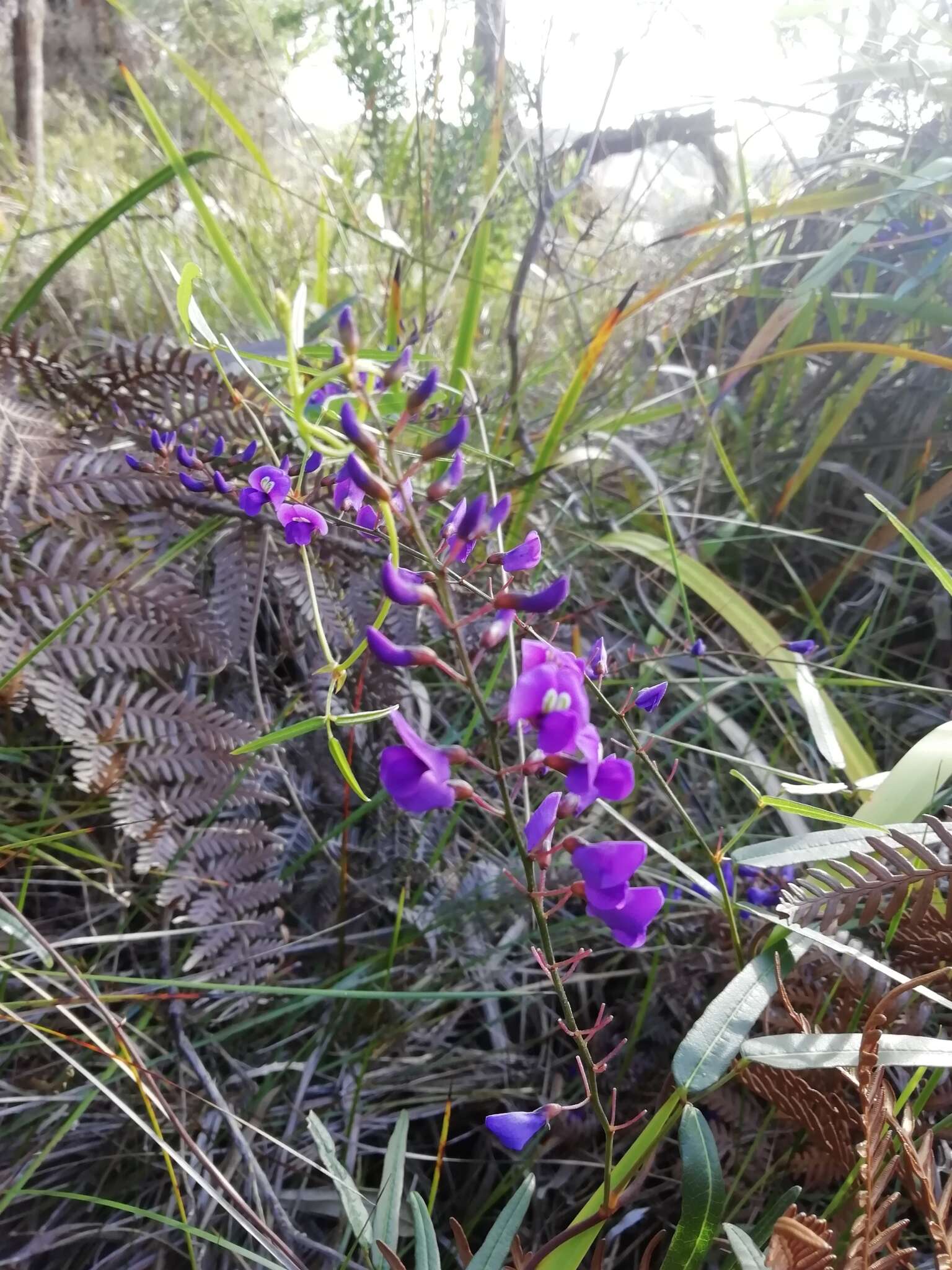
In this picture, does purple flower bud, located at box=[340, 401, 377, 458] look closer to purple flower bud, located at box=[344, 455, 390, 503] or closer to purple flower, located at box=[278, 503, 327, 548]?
purple flower bud, located at box=[344, 455, 390, 503]

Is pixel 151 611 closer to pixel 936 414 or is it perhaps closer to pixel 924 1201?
pixel 924 1201

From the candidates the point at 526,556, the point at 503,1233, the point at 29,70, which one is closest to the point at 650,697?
the point at 526,556

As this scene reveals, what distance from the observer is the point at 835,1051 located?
80 cm

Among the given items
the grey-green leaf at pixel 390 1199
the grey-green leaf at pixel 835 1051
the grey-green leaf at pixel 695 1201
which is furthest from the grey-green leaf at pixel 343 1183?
the grey-green leaf at pixel 835 1051

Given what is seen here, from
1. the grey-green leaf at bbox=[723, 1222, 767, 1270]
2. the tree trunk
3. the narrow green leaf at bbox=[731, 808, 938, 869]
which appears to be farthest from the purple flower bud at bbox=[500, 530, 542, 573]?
the tree trunk

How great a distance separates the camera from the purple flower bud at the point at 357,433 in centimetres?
63

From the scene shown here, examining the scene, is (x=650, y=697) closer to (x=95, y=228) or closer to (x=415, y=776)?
(x=415, y=776)

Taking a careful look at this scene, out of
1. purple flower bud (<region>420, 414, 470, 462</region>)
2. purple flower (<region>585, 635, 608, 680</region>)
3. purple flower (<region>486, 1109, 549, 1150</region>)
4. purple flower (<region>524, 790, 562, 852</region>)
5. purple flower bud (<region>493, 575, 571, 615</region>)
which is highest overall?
purple flower bud (<region>420, 414, 470, 462</region>)

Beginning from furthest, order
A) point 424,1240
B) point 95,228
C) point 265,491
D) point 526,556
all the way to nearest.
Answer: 1. point 95,228
2. point 265,491
3. point 526,556
4. point 424,1240

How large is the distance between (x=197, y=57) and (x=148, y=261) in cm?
598

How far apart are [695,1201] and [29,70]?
5692 mm

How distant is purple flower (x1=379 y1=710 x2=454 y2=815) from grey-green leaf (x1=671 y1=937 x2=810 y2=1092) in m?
0.36

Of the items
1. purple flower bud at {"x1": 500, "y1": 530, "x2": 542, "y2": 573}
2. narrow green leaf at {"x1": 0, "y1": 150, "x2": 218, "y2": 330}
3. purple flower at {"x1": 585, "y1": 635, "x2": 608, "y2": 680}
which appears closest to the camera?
purple flower bud at {"x1": 500, "y1": 530, "x2": 542, "y2": 573}

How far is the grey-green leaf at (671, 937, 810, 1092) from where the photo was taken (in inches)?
29.6
